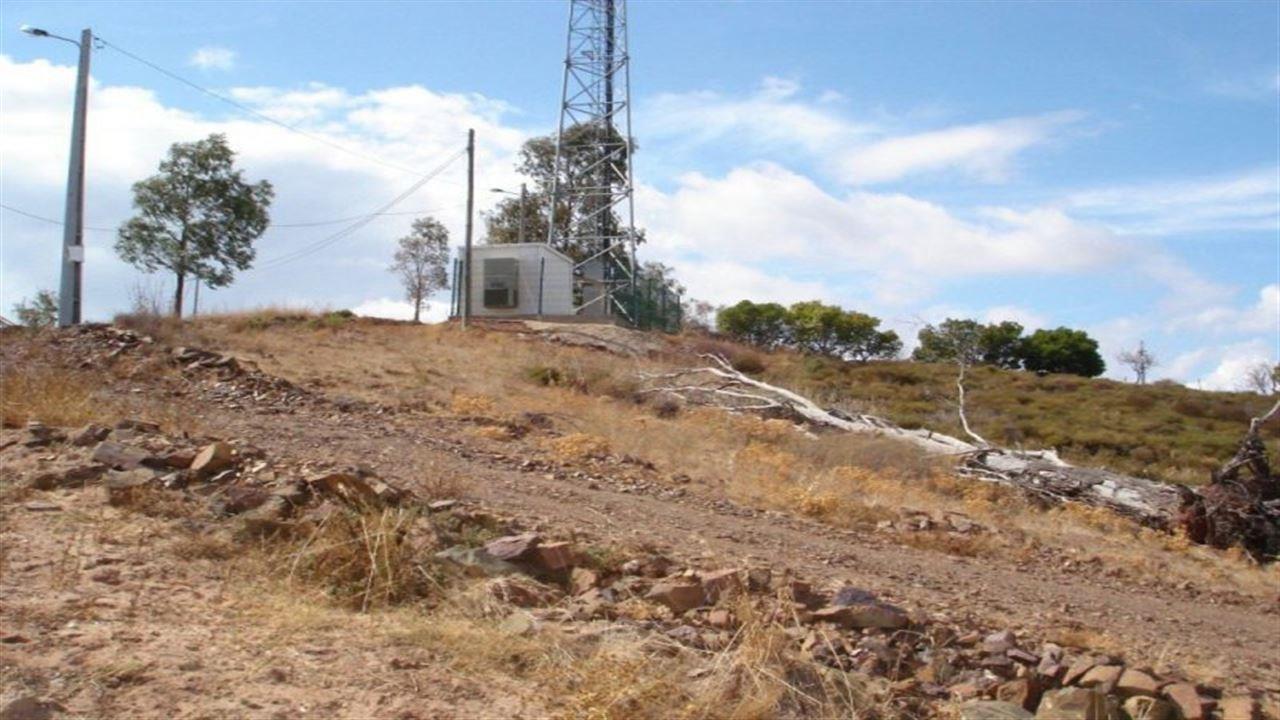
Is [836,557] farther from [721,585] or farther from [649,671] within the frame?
[649,671]

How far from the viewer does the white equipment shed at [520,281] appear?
1383 inches

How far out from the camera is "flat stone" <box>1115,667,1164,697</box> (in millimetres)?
6301

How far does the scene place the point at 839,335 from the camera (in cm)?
4697

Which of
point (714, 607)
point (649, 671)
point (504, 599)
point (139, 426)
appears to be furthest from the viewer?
point (139, 426)

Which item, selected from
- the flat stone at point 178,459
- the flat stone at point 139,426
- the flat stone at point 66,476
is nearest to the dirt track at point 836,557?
the flat stone at point 139,426

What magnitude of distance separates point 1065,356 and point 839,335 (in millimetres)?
10171

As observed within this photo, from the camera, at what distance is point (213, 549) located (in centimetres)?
646

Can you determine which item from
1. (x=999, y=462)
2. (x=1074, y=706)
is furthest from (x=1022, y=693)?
(x=999, y=462)

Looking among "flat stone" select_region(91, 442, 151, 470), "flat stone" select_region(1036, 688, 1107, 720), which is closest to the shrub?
"flat stone" select_region(91, 442, 151, 470)

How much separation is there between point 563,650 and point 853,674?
1.56m

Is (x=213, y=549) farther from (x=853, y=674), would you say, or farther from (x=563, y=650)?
(x=853, y=674)

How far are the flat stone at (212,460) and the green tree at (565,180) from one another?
2844 cm

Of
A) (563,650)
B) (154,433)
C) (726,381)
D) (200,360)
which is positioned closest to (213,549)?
(563,650)

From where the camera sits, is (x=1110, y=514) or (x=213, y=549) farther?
(x=1110, y=514)
